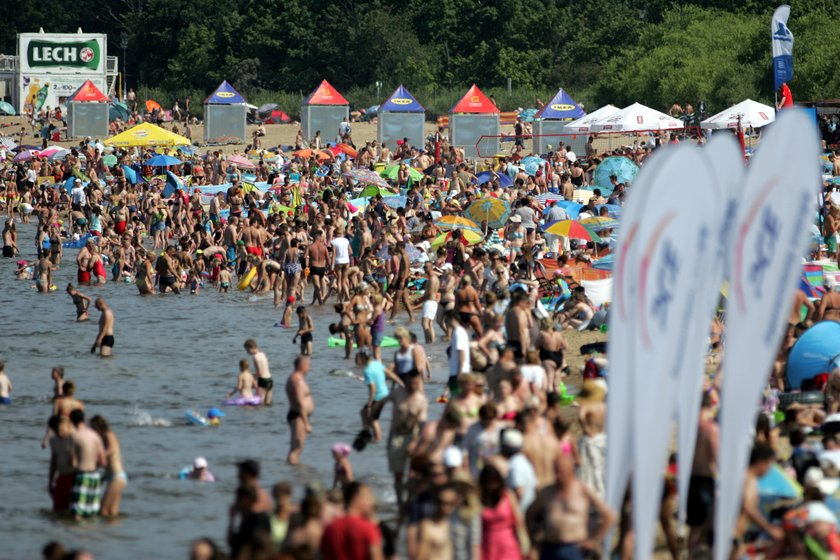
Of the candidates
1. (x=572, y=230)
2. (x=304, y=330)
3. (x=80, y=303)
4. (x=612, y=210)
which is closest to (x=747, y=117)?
(x=612, y=210)

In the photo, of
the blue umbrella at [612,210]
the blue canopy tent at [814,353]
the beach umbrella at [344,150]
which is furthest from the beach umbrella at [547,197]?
the blue canopy tent at [814,353]

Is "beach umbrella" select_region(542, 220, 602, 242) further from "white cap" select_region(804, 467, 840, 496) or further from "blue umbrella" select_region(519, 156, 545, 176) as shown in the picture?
"white cap" select_region(804, 467, 840, 496)

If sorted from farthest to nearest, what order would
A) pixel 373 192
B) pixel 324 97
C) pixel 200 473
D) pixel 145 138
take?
pixel 324 97 < pixel 145 138 < pixel 373 192 < pixel 200 473

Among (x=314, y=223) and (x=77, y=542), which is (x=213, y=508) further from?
(x=314, y=223)

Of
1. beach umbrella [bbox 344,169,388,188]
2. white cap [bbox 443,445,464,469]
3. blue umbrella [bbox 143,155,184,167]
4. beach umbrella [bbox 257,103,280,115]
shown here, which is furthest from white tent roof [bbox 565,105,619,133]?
white cap [bbox 443,445,464,469]

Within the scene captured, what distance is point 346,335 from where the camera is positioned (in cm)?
2188

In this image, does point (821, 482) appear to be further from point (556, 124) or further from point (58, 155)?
point (58, 155)

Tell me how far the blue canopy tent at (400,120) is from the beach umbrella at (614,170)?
1212 centimetres

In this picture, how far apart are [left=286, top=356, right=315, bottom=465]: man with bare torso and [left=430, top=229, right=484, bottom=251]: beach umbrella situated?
11456 millimetres

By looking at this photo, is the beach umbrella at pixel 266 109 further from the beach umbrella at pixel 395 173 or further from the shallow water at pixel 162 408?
the shallow water at pixel 162 408

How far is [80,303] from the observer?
26.2 metres

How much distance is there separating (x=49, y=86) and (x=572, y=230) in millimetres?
40102

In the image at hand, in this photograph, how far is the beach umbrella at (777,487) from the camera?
10.5 meters

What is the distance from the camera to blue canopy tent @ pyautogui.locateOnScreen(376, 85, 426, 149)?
46.6m
